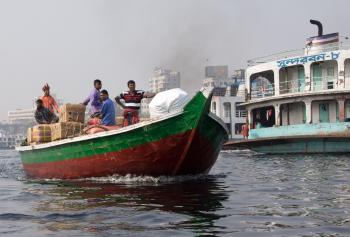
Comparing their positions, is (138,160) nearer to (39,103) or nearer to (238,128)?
(39,103)

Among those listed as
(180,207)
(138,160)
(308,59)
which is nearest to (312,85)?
(308,59)

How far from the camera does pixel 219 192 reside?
9312mm

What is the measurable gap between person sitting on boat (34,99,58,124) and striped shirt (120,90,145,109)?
3731 millimetres

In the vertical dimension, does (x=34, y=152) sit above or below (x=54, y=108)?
below

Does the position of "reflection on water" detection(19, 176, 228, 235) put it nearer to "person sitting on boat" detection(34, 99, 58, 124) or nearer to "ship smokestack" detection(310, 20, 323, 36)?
"person sitting on boat" detection(34, 99, 58, 124)

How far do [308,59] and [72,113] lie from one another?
54.8 feet

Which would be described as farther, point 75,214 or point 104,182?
point 104,182

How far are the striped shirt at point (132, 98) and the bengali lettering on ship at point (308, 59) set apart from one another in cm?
1664

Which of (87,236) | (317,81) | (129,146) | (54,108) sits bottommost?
(87,236)

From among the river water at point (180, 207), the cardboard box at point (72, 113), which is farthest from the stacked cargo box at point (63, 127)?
the river water at point (180, 207)

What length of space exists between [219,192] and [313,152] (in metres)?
16.0

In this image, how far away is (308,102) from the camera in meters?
26.1

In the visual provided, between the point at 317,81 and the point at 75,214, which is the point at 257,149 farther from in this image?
the point at 75,214

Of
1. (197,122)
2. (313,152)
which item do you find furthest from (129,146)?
(313,152)
